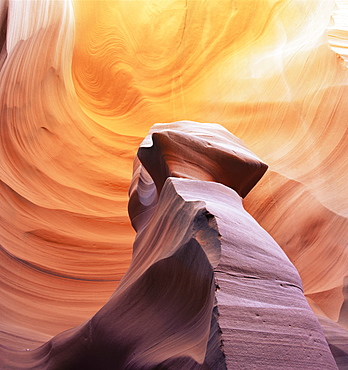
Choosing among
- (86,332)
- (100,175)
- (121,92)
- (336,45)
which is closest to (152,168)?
(86,332)

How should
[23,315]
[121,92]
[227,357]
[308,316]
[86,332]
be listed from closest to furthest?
[227,357] → [308,316] → [86,332] → [23,315] → [121,92]

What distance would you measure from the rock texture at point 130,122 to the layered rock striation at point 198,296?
434 mm

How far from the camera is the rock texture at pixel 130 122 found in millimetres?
2457

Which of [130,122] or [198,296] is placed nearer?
[198,296]

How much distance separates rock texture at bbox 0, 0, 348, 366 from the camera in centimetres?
246

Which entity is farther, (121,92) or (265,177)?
(121,92)

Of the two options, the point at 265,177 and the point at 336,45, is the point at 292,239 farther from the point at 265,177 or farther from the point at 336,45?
the point at 336,45

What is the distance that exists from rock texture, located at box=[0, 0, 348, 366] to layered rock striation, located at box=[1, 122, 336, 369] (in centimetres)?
43

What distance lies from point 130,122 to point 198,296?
2734 mm

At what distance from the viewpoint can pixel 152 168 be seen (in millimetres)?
2014

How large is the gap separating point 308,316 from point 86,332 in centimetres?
86

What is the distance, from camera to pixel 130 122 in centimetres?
385

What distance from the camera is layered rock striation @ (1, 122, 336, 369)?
3.67ft

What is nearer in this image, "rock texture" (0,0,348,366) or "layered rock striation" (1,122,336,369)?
"layered rock striation" (1,122,336,369)
